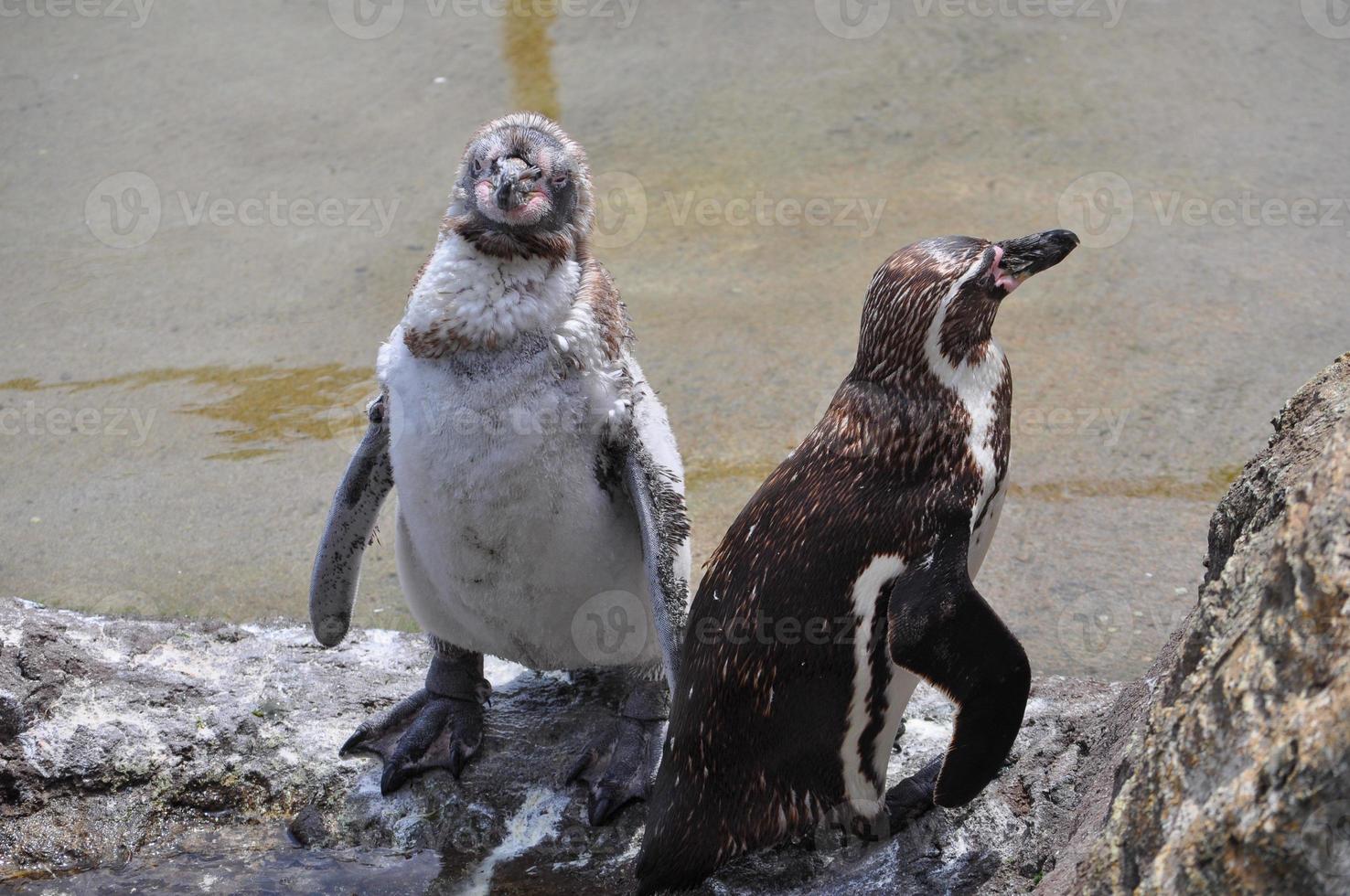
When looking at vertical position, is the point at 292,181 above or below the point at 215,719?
above

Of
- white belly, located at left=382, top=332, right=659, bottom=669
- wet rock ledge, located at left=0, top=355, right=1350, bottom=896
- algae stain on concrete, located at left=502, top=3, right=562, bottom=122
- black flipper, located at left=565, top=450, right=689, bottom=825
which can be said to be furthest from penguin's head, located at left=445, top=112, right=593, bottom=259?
algae stain on concrete, located at left=502, top=3, right=562, bottom=122

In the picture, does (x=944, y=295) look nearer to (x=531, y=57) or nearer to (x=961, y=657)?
(x=961, y=657)

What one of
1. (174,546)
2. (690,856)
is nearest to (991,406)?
(690,856)

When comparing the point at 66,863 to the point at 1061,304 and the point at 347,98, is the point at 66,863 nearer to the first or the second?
the point at 1061,304

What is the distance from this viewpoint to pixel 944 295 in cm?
203

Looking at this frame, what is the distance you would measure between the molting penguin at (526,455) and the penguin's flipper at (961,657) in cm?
50

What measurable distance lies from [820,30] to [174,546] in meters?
4.31

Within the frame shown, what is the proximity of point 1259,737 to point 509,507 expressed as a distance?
1.32m

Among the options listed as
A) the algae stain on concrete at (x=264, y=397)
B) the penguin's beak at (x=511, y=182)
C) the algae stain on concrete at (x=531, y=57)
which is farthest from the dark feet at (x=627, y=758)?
the algae stain on concrete at (x=531, y=57)

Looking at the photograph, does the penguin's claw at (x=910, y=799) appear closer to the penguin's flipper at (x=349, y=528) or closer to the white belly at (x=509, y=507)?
the white belly at (x=509, y=507)

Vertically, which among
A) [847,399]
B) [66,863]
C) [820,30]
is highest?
[820,30]

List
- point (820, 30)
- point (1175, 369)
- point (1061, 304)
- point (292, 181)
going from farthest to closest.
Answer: point (820, 30) < point (292, 181) < point (1061, 304) < point (1175, 369)

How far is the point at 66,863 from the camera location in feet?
7.81

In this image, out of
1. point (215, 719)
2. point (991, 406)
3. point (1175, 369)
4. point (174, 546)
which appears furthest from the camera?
point (1175, 369)
